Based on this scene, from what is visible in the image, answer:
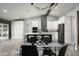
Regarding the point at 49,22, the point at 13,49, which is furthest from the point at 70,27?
the point at 13,49

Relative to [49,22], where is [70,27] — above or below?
below

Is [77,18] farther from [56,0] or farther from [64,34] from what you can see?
[56,0]

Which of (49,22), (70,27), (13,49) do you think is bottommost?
(13,49)

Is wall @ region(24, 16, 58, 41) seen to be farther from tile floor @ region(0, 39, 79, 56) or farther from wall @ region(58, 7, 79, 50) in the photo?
tile floor @ region(0, 39, 79, 56)

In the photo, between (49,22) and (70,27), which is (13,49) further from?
(70,27)

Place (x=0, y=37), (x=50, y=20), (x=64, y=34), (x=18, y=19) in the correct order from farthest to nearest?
(x=64, y=34) → (x=50, y=20) → (x=18, y=19) → (x=0, y=37)

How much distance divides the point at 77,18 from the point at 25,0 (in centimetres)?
449

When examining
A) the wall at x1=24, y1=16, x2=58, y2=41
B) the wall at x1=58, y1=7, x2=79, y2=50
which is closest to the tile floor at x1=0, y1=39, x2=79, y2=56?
the wall at x1=58, y1=7, x2=79, y2=50

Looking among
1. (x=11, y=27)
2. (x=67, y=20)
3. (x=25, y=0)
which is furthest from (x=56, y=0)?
(x=67, y=20)

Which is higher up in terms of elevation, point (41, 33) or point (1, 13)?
point (1, 13)

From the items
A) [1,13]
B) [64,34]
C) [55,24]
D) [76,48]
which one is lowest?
[76,48]

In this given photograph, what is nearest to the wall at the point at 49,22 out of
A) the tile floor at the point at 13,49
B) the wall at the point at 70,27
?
the wall at the point at 70,27

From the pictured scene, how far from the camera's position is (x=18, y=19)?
17.8ft

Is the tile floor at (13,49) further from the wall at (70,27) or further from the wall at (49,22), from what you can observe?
the wall at (49,22)
